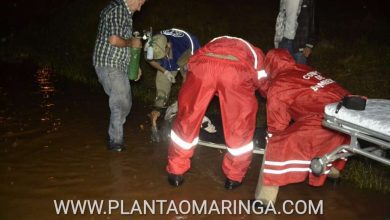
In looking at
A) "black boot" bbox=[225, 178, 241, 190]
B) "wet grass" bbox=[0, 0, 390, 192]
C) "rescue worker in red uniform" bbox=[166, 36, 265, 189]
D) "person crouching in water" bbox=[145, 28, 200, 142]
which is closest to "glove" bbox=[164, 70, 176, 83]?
"person crouching in water" bbox=[145, 28, 200, 142]

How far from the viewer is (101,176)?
445 centimetres

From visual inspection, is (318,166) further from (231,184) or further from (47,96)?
(47,96)

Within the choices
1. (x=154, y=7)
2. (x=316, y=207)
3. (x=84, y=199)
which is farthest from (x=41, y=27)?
(x=316, y=207)

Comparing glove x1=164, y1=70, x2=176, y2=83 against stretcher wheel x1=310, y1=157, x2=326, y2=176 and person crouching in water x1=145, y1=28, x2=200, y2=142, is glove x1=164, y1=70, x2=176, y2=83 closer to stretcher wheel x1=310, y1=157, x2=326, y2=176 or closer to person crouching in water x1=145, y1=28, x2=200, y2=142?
person crouching in water x1=145, y1=28, x2=200, y2=142

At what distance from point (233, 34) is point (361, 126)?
9.87 m

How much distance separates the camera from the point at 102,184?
14.0ft

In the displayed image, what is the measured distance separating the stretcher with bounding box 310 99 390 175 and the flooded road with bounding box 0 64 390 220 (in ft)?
3.53

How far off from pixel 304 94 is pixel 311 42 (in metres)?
2.05

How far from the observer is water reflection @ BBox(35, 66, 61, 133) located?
616 centimetres

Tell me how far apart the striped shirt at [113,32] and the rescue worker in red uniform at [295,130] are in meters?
1.82

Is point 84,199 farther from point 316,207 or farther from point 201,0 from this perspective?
point 201,0

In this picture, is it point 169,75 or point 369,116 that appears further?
point 169,75

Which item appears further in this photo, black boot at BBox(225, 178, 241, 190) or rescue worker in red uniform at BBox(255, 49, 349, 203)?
black boot at BBox(225, 178, 241, 190)

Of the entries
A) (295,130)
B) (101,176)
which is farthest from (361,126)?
(101,176)
